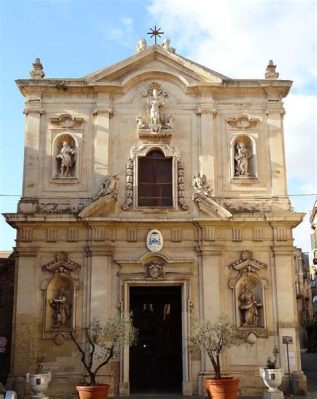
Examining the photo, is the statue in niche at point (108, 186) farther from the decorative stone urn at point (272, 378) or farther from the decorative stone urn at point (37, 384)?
the decorative stone urn at point (272, 378)

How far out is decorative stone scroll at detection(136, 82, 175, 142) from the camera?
68.6 ft

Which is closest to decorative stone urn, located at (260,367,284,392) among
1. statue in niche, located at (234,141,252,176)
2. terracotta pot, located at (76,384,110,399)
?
terracotta pot, located at (76,384,110,399)

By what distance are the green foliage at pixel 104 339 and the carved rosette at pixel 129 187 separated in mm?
3693

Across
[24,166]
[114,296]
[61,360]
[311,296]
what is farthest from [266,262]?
[311,296]

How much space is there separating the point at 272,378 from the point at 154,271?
198 inches

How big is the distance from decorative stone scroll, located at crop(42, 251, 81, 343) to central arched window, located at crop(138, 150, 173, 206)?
327 centimetres

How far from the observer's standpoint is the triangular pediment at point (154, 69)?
21375 millimetres

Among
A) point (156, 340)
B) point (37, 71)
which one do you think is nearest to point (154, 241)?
point (156, 340)

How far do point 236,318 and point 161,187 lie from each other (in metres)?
5.13

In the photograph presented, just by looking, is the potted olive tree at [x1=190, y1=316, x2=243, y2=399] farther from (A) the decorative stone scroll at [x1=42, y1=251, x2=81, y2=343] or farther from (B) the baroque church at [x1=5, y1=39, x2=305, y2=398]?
(A) the decorative stone scroll at [x1=42, y1=251, x2=81, y2=343]

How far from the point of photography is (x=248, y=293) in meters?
19.8

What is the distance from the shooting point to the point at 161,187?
20812 millimetres

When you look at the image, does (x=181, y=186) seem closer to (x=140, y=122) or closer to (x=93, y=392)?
(x=140, y=122)

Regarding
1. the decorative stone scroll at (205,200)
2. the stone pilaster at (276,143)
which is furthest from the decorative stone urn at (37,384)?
the stone pilaster at (276,143)
